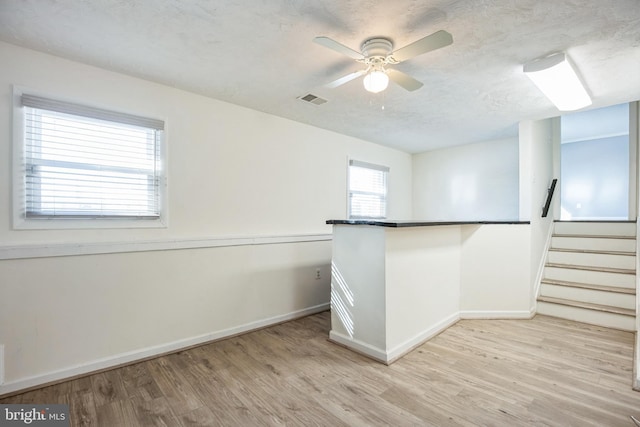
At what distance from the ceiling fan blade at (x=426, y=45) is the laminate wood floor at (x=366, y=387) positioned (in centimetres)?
223

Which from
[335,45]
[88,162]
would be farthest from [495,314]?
[88,162]

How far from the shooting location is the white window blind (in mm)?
2240

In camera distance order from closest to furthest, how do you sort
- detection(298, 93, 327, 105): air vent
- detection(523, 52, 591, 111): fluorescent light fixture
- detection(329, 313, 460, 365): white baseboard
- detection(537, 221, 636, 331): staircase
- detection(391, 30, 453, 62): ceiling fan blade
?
1. detection(391, 30, 453, 62): ceiling fan blade
2. detection(523, 52, 591, 111): fluorescent light fixture
3. detection(329, 313, 460, 365): white baseboard
4. detection(298, 93, 327, 105): air vent
5. detection(537, 221, 636, 331): staircase

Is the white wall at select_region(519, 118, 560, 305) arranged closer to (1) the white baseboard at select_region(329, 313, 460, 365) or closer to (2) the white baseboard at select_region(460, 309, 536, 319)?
(2) the white baseboard at select_region(460, 309, 536, 319)

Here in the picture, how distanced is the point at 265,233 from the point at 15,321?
2.14m

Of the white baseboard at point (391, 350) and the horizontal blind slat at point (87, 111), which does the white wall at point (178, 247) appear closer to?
the horizontal blind slat at point (87, 111)

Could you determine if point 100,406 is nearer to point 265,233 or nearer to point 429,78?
point 265,233

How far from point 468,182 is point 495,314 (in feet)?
7.82

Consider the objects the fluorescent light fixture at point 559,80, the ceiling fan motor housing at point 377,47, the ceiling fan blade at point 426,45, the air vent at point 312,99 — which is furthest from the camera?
the air vent at point 312,99

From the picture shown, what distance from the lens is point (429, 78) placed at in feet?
8.77

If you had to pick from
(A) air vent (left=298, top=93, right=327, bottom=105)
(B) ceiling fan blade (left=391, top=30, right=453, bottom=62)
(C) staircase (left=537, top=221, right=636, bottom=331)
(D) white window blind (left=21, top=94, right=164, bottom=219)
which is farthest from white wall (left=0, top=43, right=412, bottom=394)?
(C) staircase (left=537, top=221, right=636, bottom=331)

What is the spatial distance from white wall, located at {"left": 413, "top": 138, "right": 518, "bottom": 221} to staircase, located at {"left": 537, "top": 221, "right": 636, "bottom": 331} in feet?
2.89

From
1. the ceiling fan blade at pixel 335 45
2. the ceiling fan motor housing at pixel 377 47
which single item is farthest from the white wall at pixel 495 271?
the ceiling fan blade at pixel 335 45

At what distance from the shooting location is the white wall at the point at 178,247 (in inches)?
86.0
